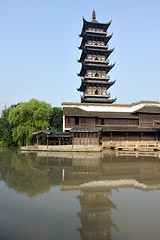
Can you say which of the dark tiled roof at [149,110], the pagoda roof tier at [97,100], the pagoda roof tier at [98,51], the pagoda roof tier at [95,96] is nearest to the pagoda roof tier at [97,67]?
the pagoda roof tier at [98,51]

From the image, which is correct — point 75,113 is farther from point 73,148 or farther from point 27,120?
point 27,120

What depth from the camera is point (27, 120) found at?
1307 inches

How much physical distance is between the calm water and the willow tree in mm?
20987

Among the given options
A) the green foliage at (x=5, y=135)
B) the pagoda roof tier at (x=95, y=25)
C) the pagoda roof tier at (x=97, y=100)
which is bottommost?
the green foliage at (x=5, y=135)

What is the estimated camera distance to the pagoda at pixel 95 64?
38.8m

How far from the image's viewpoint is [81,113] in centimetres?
3027

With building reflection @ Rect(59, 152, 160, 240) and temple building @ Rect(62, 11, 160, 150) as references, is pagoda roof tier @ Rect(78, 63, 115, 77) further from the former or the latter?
building reflection @ Rect(59, 152, 160, 240)

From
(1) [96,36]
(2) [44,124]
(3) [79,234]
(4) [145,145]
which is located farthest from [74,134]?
(1) [96,36]

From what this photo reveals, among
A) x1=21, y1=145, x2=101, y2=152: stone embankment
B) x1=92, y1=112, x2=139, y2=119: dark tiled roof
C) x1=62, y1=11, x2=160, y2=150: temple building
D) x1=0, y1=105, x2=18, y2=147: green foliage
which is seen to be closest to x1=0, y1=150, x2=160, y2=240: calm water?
x1=21, y1=145, x2=101, y2=152: stone embankment

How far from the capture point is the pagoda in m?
38.8

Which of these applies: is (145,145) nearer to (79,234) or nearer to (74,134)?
(74,134)

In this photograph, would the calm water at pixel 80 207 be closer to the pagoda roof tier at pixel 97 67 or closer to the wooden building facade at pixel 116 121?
the wooden building facade at pixel 116 121

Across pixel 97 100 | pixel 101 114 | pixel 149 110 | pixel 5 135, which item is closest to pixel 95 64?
pixel 97 100

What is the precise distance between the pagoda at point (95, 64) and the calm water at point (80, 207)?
29.4 m
